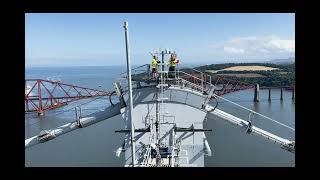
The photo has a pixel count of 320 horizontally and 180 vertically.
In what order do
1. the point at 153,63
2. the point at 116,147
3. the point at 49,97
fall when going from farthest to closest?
the point at 49,97, the point at 116,147, the point at 153,63

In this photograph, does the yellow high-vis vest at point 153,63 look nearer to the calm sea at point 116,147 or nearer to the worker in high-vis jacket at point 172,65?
the worker in high-vis jacket at point 172,65

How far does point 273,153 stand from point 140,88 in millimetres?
11865

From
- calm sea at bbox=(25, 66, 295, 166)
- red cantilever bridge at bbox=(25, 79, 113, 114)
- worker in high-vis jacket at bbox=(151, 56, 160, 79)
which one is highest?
worker in high-vis jacket at bbox=(151, 56, 160, 79)

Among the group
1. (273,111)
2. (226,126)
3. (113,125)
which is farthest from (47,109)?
(273,111)

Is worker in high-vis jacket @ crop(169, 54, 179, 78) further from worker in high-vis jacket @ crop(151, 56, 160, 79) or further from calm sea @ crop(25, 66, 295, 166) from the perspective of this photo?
calm sea @ crop(25, 66, 295, 166)

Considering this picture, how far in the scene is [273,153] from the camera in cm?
1956

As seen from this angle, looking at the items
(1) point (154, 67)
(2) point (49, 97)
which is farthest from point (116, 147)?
(2) point (49, 97)

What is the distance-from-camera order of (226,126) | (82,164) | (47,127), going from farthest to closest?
(47,127) < (226,126) < (82,164)

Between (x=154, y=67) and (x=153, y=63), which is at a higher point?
(x=153, y=63)

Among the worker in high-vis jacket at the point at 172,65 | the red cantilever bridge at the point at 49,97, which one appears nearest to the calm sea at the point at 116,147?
the worker in high-vis jacket at the point at 172,65

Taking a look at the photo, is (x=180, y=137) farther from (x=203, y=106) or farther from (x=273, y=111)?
(x=273, y=111)

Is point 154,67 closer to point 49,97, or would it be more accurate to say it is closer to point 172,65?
point 172,65

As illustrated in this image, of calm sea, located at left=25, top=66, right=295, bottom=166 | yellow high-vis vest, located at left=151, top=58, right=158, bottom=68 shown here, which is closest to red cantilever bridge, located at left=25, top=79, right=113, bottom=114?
calm sea, located at left=25, top=66, right=295, bottom=166
